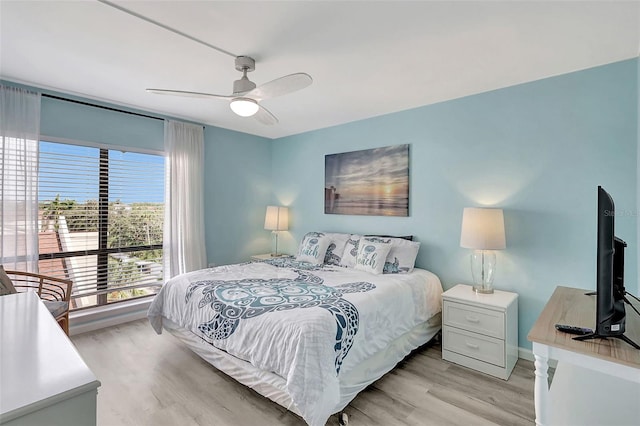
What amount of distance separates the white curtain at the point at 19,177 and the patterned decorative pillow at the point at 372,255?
3244mm

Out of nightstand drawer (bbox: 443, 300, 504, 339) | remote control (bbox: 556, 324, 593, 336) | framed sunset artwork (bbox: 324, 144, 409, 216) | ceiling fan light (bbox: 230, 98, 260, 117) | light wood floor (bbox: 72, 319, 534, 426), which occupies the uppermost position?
ceiling fan light (bbox: 230, 98, 260, 117)

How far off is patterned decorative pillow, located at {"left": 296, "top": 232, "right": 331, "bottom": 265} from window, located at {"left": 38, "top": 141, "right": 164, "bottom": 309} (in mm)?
1881

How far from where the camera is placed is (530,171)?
2.72m

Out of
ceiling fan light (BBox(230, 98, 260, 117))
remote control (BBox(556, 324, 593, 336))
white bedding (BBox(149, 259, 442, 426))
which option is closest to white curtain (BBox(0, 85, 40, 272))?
white bedding (BBox(149, 259, 442, 426))

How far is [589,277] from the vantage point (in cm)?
246

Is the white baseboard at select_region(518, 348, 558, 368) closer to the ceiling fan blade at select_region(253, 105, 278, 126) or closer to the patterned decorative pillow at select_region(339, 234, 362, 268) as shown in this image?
the patterned decorative pillow at select_region(339, 234, 362, 268)

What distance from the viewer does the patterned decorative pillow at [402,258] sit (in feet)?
10.3

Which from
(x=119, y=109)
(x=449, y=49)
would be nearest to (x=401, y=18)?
(x=449, y=49)

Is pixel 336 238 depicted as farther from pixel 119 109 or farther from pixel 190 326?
pixel 119 109

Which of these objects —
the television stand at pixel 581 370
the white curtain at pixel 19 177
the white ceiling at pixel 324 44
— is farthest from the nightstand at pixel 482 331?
the white curtain at pixel 19 177

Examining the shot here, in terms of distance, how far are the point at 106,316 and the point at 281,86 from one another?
10.8 feet

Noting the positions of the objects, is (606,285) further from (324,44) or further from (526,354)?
(324,44)

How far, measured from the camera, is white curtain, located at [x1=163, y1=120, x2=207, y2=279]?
3867mm

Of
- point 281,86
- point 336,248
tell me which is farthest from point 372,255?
point 281,86
